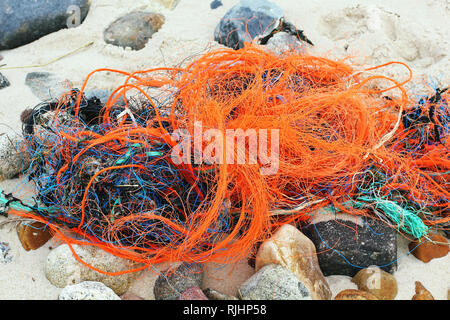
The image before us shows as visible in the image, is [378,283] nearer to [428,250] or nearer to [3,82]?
[428,250]

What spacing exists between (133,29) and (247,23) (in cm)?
127

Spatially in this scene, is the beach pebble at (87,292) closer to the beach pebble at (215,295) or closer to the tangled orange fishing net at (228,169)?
the tangled orange fishing net at (228,169)

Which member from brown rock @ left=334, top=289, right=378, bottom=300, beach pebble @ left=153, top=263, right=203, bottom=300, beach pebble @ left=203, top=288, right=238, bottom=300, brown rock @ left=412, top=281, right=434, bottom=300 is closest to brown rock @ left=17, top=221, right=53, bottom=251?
beach pebble @ left=153, top=263, right=203, bottom=300

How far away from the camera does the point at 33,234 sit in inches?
100

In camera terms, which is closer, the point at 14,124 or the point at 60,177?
the point at 60,177

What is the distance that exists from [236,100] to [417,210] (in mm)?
1465

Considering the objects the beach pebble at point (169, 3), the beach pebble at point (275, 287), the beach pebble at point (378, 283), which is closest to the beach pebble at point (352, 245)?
the beach pebble at point (378, 283)

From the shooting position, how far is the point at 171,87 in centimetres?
344

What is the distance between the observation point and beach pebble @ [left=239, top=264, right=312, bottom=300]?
7.09 feet

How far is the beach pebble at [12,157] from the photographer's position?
2.91 m

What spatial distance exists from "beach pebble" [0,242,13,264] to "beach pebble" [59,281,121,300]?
1.57 ft

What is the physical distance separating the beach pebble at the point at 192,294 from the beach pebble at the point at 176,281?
0.03m
